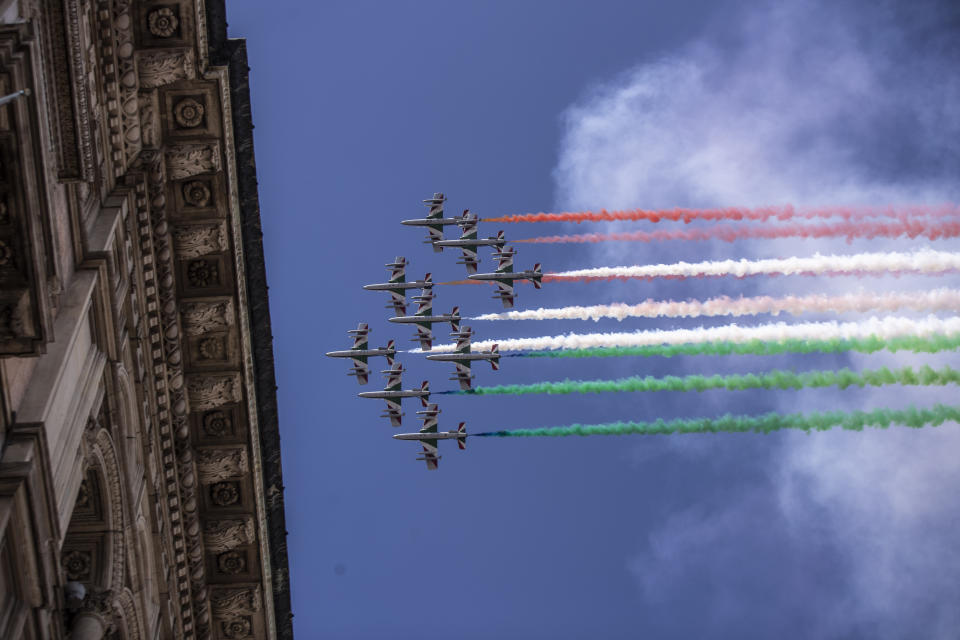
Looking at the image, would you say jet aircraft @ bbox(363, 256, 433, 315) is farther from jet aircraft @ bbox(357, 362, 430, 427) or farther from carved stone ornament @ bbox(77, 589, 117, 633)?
carved stone ornament @ bbox(77, 589, 117, 633)

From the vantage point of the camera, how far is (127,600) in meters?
35.3

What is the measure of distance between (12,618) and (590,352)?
36.3 meters

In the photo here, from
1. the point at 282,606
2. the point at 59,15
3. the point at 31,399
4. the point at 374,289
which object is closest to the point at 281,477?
the point at 282,606

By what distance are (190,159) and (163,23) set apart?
391 centimetres

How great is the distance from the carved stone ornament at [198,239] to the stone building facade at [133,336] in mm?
60

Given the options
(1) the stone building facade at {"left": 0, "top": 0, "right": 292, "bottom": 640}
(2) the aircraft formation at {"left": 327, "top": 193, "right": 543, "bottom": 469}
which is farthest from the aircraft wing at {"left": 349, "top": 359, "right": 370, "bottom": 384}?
(1) the stone building facade at {"left": 0, "top": 0, "right": 292, "bottom": 640}

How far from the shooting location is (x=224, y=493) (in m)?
42.5

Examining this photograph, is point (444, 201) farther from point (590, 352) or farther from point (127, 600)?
point (127, 600)

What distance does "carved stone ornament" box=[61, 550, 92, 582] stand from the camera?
3500 centimetres

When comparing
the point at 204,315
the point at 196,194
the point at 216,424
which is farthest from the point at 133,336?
the point at 216,424

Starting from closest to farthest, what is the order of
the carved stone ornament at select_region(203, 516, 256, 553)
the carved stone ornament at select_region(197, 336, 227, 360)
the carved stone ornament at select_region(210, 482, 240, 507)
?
the carved stone ornament at select_region(197, 336, 227, 360), the carved stone ornament at select_region(203, 516, 256, 553), the carved stone ornament at select_region(210, 482, 240, 507)

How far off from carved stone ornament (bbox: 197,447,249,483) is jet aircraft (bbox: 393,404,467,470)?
26.0m

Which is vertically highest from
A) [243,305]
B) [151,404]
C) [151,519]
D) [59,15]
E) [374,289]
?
[374,289]

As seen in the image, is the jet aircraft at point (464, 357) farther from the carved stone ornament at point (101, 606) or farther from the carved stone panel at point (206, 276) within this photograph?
the carved stone ornament at point (101, 606)
